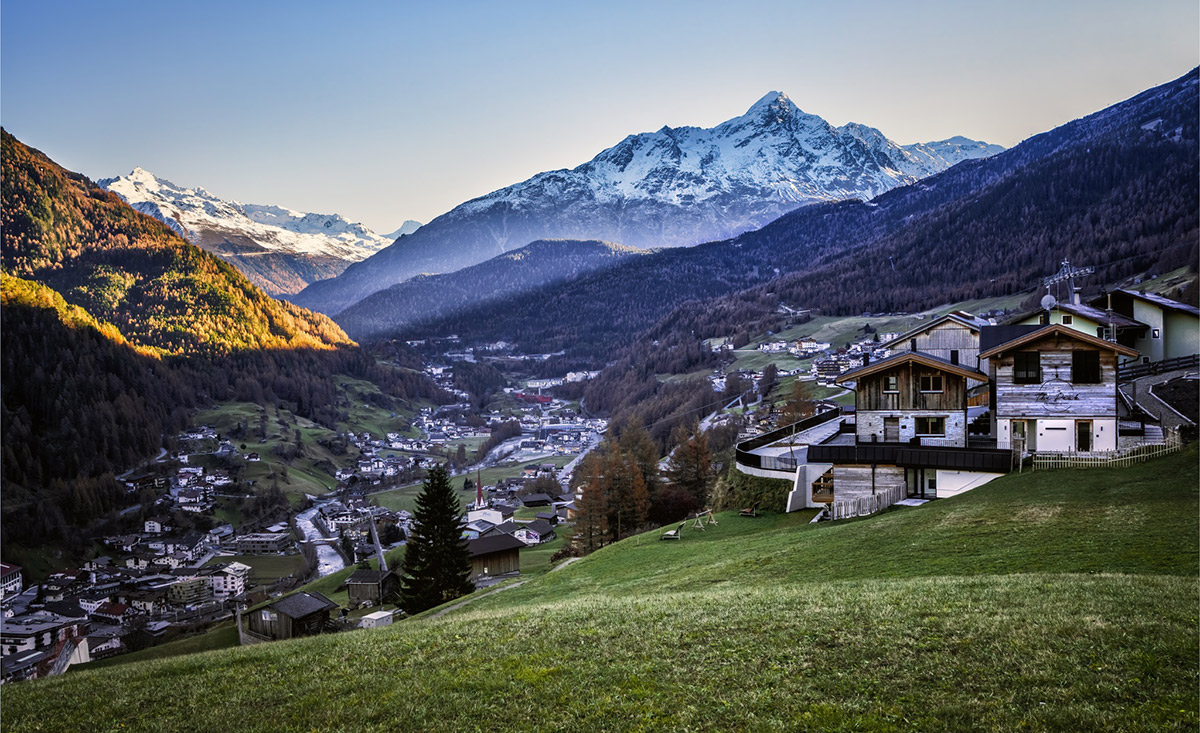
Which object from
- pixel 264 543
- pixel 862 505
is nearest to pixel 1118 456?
pixel 862 505

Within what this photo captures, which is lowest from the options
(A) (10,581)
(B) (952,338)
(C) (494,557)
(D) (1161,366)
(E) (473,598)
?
(A) (10,581)

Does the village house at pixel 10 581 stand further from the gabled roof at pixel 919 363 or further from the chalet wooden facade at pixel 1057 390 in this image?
the chalet wooden facade at pixel 1057 390

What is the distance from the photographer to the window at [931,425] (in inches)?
1446

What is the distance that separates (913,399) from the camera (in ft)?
122

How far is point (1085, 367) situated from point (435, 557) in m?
35.8

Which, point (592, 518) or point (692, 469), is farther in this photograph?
point (692, 469)

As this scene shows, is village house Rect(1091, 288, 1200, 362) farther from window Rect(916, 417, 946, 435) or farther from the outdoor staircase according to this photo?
the outdoor staircase


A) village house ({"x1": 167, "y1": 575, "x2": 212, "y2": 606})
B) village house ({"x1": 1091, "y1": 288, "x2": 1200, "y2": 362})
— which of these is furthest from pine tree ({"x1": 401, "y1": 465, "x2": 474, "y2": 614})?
village house ({"x1": 167, "y1": 575, "x2": 212, "y2": 606})

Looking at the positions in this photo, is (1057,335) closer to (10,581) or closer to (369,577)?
(369,577)

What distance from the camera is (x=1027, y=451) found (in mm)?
33500

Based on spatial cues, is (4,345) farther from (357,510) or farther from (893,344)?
(893,344)

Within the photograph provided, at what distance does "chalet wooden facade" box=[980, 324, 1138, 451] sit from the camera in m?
33.1

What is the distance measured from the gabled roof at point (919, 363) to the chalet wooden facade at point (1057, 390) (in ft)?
4.28

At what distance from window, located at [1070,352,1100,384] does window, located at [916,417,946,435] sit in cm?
612
